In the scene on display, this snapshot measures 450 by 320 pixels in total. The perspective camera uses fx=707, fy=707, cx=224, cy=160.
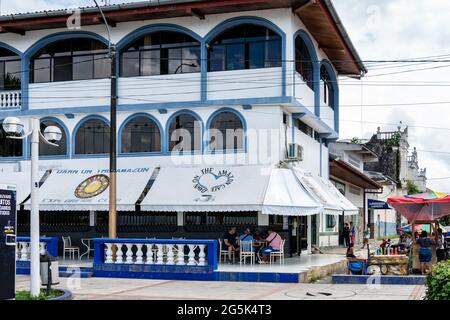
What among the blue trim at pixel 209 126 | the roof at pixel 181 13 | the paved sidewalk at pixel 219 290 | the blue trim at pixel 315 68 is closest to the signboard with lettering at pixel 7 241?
the paved sidewalk at pixel 219 290

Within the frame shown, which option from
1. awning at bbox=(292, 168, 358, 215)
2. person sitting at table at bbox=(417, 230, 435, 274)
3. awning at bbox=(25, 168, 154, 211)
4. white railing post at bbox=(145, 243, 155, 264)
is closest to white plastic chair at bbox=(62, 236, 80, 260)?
awning at bbox=(25, 168, 154, 211)

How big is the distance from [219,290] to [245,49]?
10.3 metres

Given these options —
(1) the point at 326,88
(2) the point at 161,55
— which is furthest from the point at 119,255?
(1) the point at 326,88

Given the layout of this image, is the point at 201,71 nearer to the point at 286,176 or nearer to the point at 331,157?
the point at 286,176

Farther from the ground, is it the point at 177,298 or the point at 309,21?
the point at 309,21

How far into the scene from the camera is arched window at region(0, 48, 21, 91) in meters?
27.0

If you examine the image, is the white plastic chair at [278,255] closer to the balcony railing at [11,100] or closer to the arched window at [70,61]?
the arched window at [70,61]

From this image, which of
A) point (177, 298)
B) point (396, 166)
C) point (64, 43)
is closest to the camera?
point (177, 298)

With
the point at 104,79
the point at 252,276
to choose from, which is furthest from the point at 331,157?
the point at 252,276

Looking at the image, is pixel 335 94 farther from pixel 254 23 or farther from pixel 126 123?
pixel 126 123

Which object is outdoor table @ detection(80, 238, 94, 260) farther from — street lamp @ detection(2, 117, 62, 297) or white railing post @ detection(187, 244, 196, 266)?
street lamp @ detection(2, 117, 62, 297)

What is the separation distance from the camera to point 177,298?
15.1 metres

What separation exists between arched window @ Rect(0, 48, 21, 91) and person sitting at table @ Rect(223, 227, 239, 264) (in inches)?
413

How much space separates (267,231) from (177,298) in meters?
8.17
